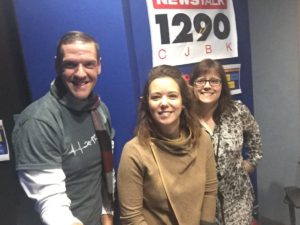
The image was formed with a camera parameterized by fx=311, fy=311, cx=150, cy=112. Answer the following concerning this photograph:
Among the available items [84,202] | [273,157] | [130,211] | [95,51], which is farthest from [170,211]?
[273,157]

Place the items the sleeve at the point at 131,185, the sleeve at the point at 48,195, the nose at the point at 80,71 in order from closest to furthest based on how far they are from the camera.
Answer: the sleeve at the point at 48,195 → the nose at the point at 80,71 → the sleeve at the point at 131,185

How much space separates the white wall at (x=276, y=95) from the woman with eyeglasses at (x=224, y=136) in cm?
93

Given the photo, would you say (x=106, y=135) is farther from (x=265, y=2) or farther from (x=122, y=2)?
(x=265, y=2)

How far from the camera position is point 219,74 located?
160 cm

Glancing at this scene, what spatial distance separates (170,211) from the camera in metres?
1.29

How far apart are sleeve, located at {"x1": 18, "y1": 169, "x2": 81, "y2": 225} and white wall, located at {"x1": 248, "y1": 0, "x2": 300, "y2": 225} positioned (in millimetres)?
1964

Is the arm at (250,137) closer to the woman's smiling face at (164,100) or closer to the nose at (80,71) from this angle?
the woman's smiling face at (164,100)

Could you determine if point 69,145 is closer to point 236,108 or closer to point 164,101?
point 164,101

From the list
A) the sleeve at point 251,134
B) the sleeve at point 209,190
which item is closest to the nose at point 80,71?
the sleeve at point 209,190

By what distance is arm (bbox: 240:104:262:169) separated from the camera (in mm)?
1733

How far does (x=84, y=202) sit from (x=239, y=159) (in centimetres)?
85

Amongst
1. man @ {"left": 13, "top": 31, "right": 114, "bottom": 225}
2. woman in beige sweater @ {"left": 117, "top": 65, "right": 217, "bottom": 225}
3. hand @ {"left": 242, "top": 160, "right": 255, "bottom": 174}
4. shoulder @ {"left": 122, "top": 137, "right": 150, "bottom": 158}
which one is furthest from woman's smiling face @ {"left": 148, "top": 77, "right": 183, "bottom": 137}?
hand @ {"left": 242, "top": 160, "right": 255, "bottom": 174}

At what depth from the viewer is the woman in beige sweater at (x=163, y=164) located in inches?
48.7

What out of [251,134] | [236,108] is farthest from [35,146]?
[251,134]
